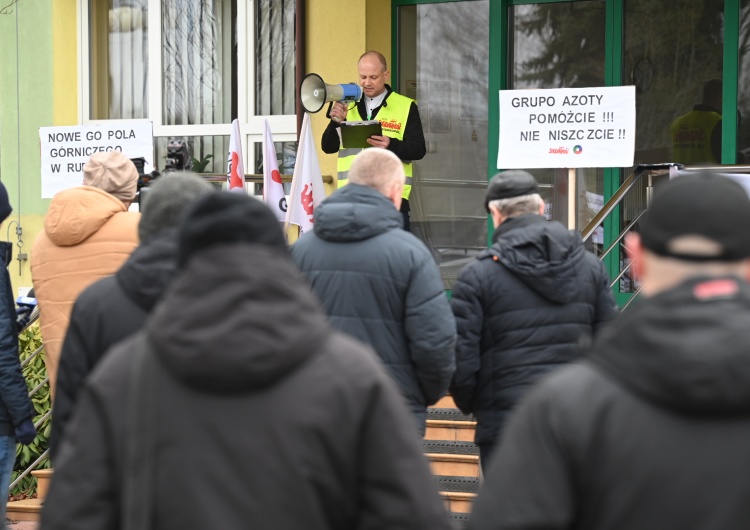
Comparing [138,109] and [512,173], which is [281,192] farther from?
[512,173]

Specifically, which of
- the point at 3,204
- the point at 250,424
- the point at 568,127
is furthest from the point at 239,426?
the point at 568,127

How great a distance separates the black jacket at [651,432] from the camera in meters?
2.13

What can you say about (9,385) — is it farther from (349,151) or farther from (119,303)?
(349,151)

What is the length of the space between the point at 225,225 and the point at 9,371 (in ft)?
12.0

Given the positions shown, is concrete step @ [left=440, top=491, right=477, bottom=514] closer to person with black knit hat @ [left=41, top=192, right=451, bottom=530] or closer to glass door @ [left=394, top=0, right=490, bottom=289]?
glass door @ [left=394, top=0, right=490, bottom=289]

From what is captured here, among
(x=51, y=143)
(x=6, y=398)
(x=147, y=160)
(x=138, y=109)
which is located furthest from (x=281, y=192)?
(x=6, y=398)

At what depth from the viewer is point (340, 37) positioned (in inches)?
399

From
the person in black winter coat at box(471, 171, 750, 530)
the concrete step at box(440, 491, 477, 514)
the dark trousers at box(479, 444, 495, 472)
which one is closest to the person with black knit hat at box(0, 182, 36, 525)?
the dark trousers at box(479, 444, 495, 472)

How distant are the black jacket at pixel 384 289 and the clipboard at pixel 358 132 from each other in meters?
3.23

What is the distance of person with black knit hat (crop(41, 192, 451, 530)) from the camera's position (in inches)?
91.4

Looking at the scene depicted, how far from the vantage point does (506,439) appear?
7.47 ft

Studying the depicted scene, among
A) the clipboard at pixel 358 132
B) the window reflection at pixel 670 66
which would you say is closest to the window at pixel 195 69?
the clipboard at pixel 358 132

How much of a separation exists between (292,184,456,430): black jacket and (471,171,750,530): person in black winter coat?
254cm

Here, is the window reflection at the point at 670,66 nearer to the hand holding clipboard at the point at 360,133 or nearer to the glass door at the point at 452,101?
the glass door at the point at 452,101
